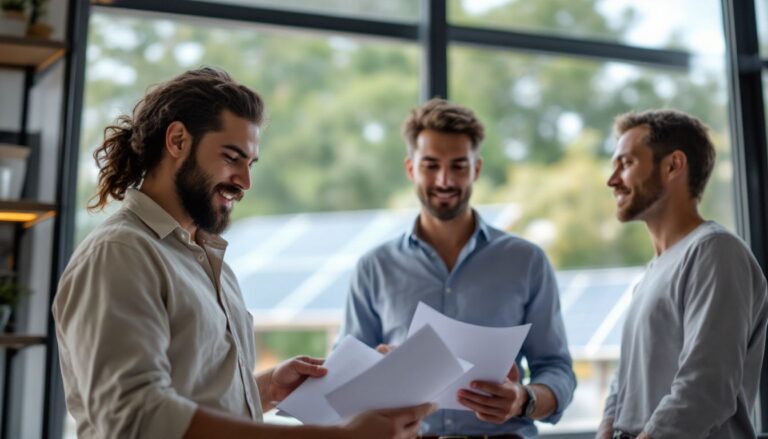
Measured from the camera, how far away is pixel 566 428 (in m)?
2.94

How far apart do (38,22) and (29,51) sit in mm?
118

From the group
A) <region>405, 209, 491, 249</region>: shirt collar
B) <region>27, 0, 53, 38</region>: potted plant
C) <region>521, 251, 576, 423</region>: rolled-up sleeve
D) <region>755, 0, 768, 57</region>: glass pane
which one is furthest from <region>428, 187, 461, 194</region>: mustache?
<region>755, 0, 768, 57</region>: glass pane

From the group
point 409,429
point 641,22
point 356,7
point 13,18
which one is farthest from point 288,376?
point 641,22

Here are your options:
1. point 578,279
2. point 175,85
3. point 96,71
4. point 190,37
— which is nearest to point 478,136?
point 175,85

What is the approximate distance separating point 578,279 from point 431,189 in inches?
82.5

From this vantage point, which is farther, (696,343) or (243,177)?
(696,343)

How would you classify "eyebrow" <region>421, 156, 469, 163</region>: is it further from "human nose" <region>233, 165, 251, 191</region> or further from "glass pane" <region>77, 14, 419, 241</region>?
"glass pane" <region>77, 14, 419, 241</region>

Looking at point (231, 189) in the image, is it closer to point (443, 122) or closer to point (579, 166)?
point (443, 122)

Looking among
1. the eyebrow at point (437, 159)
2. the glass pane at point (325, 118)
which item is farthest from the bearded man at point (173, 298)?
the glass pane at point (325, 118)

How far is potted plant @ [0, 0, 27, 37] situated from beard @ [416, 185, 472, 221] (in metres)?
1.29

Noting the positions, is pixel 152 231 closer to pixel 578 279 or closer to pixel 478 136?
pixel 478 136

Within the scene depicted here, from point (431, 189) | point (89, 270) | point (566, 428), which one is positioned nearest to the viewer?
point (89, 270)

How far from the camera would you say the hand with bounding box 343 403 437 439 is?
1396 millimetres

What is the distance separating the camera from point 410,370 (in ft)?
4.71
